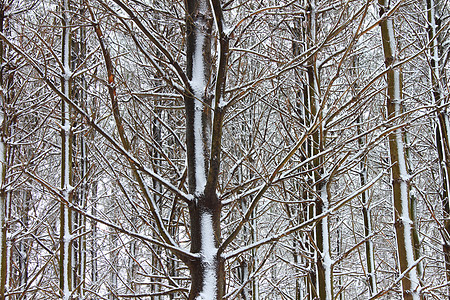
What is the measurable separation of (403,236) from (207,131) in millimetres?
2231

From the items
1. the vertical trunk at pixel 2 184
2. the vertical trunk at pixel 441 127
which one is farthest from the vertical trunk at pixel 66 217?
the vertical trunk at pixel 441 127

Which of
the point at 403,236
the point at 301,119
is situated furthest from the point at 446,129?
the point at 403,236

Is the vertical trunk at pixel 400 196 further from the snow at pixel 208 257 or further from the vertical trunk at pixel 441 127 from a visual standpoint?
the vertical trunk at pixel 441 127

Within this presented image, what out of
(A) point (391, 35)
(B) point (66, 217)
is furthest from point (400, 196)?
(B) point (66, 217)

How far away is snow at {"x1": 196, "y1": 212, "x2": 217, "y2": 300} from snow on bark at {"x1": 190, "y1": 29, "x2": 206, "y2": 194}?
0.21 meters

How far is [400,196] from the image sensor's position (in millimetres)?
3676

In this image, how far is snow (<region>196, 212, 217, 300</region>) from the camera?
7.62 ft

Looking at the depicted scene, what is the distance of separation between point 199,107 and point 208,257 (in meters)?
1.04

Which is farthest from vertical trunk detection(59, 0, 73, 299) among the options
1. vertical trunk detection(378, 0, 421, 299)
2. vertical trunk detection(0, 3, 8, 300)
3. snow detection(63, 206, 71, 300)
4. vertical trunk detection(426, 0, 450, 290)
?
vertical trunk detection(426, 0, 450, 290)

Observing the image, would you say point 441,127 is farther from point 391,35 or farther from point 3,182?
point 3,182

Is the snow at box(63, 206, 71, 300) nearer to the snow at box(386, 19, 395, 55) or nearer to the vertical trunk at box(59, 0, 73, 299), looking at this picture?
the vertical trunk at box(59, 0, 73, 299)

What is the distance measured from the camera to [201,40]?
9.34 ft

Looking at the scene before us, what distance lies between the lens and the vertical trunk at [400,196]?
3477 mm

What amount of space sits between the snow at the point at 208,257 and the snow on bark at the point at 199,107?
213 mm
